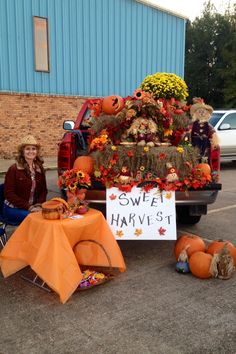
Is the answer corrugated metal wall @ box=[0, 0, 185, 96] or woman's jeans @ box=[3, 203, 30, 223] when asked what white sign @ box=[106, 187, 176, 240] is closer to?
woman's jeans @ box=[3, 203, 30, 223]

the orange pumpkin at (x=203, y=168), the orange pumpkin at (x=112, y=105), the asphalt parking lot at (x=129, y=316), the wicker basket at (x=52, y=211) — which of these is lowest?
the asphalt parking lot at (x=129, y=316)

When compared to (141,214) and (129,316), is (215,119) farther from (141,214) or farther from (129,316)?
(129,316)

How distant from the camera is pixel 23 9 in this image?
1226 cm

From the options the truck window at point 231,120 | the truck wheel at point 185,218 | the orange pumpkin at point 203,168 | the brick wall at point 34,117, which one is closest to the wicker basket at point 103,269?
the orange pumpkin at point 203,168

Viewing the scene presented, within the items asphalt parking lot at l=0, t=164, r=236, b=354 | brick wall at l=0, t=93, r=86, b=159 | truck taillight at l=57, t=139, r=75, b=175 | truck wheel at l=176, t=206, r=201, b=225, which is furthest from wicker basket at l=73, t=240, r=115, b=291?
brick wall at l=0, t=93, r=86, b=159

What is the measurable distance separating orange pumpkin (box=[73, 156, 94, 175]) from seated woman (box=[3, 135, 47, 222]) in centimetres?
46

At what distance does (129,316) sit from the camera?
277 cm

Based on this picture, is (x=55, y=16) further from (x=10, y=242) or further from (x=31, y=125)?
(x=10, y=242)

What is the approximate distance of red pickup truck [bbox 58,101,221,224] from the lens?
3873 mm

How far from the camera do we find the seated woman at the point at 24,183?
152 inches

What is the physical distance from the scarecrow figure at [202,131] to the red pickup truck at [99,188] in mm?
152

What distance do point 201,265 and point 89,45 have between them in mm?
12497

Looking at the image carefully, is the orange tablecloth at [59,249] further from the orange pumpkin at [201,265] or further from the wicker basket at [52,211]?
the orange pumpkin at [201,265]

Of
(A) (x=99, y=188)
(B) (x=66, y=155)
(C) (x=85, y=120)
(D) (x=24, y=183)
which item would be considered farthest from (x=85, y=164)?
(C) (x=85, y=120)
